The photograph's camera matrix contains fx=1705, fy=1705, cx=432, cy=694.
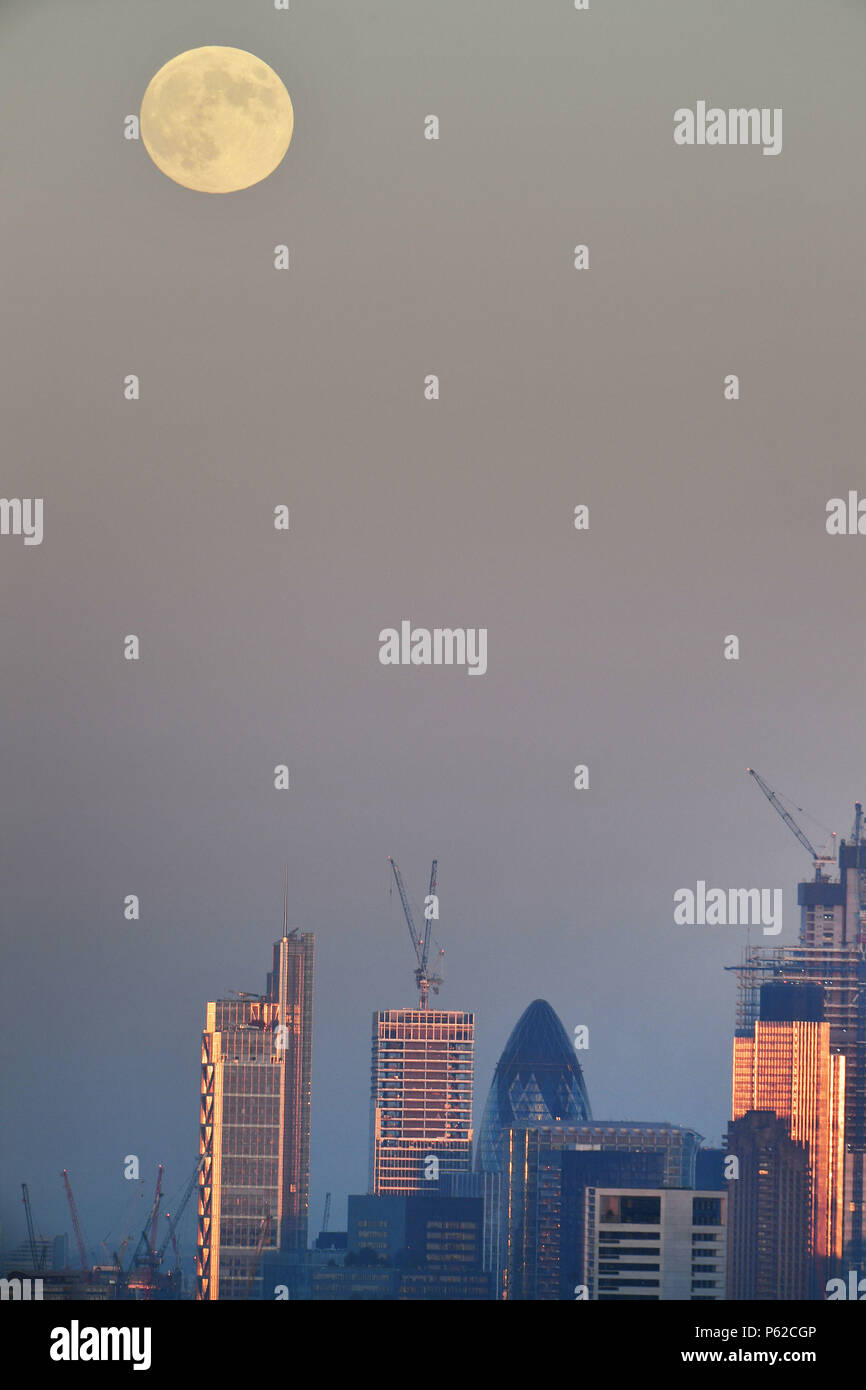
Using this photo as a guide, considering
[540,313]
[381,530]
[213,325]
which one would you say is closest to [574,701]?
[381,530]

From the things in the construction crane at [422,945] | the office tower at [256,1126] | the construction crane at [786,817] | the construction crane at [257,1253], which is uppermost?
the construction crane at [786,817]

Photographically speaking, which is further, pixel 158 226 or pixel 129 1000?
pixel 129 1000

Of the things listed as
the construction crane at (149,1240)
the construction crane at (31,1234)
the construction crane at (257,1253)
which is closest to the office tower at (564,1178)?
the construction crane at (257,1253)

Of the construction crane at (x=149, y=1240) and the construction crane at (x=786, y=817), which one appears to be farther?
the construction crane at (x=149, y=1240)

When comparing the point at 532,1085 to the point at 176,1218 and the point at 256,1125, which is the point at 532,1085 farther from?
the point at 176,1218

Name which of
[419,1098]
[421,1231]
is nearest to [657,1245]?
[421,1231]

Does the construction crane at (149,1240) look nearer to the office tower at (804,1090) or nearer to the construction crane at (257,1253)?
the construction crane at (257,1253)
